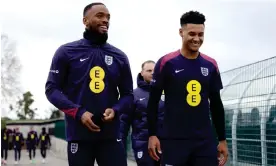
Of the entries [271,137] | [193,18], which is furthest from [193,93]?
[271,137]

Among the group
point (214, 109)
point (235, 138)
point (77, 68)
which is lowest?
point (235, 138)

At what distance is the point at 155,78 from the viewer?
5.86 meters

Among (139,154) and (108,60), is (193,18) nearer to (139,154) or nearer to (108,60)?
(108,60)

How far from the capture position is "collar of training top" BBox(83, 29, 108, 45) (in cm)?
547

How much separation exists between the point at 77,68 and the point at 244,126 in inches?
253

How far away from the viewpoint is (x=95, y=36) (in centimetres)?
548

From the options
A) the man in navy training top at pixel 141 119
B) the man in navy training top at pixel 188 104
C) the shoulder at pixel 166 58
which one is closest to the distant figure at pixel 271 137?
the man in navy training top at pixel 141 119

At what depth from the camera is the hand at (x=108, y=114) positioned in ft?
16.9

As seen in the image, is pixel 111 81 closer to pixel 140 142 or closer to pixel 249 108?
pixel 140 142

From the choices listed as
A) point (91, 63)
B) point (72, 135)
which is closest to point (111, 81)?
point (91, 63)

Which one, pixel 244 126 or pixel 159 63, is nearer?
pixel 159 63

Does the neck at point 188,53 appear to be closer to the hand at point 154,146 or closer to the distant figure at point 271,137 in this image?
the hand at point 154,146

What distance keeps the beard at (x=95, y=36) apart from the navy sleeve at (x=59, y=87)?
282 millimetres

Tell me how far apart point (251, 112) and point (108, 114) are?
597cm
